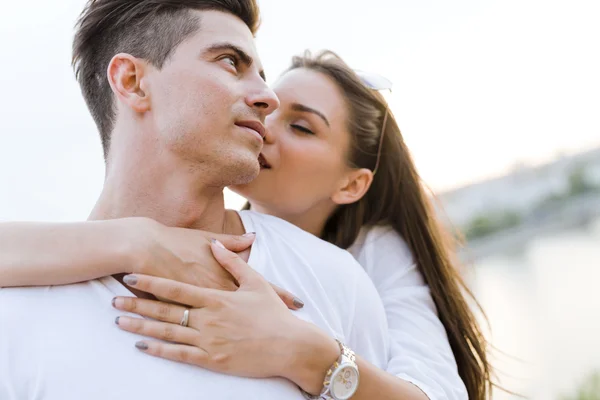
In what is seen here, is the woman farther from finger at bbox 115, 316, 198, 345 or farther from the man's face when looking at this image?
finger at bbox 115, 316, 198, 345

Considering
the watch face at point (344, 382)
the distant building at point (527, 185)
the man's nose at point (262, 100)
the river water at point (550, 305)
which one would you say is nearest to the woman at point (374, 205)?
the watch face at point (344, 382)

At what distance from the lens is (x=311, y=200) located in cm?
275

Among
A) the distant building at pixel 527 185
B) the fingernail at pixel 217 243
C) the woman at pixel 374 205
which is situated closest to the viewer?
the fingernail at pixel 217 243

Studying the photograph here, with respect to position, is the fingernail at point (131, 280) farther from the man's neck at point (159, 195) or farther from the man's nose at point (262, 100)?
the man's nose at point (262, 100)

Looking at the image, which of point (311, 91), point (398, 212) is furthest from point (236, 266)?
point (398, 212)

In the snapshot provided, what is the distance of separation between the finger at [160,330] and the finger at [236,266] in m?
0.20

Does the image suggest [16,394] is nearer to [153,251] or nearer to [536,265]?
[153,251]

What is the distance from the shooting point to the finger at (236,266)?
5.61 ft

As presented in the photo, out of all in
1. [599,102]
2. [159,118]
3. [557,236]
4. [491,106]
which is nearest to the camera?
[159,118]

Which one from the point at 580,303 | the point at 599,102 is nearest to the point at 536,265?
the point at 580,303

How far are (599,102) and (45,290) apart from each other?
17.3 metres

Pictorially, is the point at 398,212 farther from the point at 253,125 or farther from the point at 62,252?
the point at 62,252

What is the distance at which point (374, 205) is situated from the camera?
2.99 meters

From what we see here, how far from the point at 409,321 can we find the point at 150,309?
100 cm
